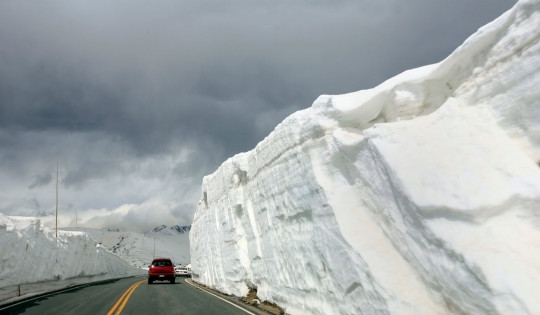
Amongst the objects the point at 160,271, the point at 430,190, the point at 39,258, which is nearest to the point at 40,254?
the point at 39,258

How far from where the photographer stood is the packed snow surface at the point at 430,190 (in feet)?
19.2

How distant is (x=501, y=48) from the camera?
7.09 meters

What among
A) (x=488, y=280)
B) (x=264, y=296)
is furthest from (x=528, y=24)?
(x=264, y=296)

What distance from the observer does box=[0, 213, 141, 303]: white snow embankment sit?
22641mm

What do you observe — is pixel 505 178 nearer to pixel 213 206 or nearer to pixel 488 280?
pixel 488 280

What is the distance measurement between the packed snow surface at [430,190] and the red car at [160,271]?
1852cm

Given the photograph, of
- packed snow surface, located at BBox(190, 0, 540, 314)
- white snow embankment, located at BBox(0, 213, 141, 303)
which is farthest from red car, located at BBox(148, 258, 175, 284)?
packed snow surface, located at BBox(190, 0, 540, 314)

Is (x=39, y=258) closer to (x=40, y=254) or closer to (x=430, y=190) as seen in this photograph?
(x=40, y=254)

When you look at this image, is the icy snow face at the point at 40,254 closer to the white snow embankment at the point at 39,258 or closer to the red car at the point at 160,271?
the white snow embankment at the point at 39,258

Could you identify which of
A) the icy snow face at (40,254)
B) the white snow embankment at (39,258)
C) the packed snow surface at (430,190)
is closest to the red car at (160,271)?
the white snow embankment at (39,258)

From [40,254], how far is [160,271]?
8.91 metres

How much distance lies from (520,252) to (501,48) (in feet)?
11.5

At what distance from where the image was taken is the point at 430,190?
6.80m

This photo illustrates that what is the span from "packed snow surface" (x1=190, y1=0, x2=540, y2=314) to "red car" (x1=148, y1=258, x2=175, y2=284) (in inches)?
729
